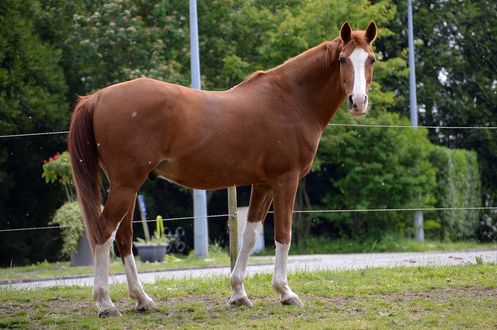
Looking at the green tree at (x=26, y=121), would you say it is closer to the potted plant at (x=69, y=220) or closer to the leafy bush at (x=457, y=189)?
the potted plant at (x=69, y=220)

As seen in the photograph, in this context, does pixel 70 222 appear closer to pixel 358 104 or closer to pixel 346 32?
pixel 346 32

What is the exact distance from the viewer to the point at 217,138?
23.7 feet

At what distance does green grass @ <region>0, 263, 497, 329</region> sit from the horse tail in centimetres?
84

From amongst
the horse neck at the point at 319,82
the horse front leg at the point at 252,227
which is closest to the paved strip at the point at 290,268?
the horse front leg at the point at 252,227

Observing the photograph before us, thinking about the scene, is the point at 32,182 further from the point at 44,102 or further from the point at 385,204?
the point at 385,204

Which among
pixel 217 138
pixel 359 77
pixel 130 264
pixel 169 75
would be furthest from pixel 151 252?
pixel 359 77

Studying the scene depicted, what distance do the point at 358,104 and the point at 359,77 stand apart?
0.93 ft

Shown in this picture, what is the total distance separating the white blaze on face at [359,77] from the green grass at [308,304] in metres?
1.80

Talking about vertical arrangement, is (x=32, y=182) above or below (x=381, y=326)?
above

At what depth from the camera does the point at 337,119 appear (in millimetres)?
21844

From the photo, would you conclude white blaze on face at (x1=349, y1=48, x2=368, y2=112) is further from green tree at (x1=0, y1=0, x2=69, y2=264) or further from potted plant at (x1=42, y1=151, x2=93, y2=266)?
green tree at (x1=0, y1=0, x2=69, y2=264)

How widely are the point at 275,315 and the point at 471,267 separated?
4.03 metres

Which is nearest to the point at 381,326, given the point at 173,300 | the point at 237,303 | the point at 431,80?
the point at 237,303

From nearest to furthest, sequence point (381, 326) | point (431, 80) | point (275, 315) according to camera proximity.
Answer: point (381, 326) < point (275, 315) < point (431, 80)
